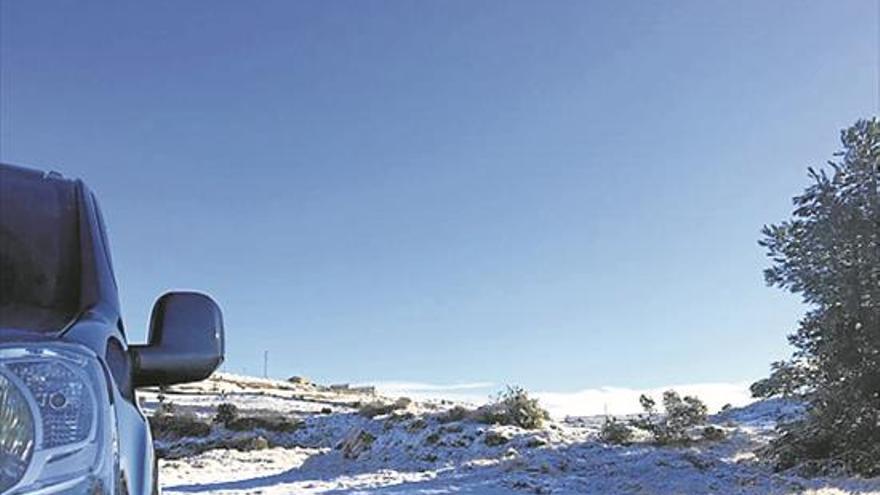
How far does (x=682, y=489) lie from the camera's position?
12.6 metres

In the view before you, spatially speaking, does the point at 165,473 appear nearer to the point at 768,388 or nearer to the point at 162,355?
the point at 768,388

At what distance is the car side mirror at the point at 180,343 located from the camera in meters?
2.24

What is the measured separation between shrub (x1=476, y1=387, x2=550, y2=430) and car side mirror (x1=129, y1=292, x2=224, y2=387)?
54.2ft

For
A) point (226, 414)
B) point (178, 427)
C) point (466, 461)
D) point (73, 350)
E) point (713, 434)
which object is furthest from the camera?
point (226, 414)

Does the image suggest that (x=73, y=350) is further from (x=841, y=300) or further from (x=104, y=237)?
(x=841, y=300)

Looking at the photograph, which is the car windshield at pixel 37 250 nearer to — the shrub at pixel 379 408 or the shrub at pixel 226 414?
the shrub at pixel 379 408

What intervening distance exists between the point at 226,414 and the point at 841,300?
14738 mm

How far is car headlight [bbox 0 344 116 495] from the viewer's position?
115cm

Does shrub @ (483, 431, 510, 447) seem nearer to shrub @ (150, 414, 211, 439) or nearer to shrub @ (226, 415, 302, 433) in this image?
shrub @ (226, 415, 302, 433)

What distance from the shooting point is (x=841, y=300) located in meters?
13.7

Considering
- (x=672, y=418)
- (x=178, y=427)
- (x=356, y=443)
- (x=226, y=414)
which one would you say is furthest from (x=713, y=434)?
(x=178, y=427)

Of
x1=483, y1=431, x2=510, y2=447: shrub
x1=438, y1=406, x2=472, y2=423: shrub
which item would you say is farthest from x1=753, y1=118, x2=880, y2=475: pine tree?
x1=438, y1=406, x2=472, y2=423: shrub

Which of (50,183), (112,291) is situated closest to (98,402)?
(112,291)

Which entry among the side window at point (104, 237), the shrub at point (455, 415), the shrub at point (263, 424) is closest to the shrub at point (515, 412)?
the shrub at point (455, 415)
